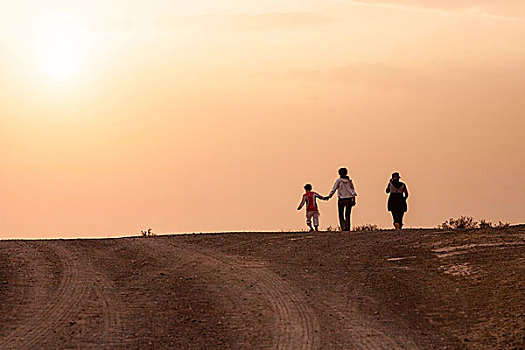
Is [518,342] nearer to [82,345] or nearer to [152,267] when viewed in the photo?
[82,345]

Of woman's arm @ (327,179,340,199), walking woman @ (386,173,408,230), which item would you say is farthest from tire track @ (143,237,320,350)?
walking woman @ (386,173,408,230)

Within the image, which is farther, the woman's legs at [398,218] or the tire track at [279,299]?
the woman's legs at [398,218]

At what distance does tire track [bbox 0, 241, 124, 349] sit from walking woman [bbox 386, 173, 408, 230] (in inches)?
424

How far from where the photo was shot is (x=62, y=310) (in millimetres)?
15141

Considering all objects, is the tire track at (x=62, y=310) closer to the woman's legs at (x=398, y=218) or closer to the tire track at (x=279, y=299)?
the tire track at (x=279, y=299)

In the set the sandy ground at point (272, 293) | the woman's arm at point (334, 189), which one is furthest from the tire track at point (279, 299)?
the woman's arm at point (334, 189)

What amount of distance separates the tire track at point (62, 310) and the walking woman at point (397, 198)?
10765mm

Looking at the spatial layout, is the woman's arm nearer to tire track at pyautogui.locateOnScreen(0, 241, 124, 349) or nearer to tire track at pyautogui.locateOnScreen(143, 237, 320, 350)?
tire track at pyautogui.locateOnScreen(143, 237, 320, 350)

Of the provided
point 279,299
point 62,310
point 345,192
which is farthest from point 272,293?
point 345,192

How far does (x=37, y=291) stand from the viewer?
1677 cm

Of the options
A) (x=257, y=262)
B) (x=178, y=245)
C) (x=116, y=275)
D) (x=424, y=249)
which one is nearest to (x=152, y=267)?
(x=116, y=275)

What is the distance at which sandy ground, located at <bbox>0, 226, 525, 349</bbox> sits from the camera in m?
13.3

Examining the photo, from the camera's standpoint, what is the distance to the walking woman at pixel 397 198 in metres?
27.0

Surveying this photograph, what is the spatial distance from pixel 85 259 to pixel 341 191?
9.46m
